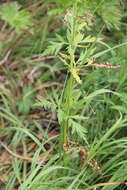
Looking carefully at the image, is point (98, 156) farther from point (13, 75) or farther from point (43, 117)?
point (13, 75)

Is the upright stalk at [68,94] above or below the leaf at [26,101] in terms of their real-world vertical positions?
above

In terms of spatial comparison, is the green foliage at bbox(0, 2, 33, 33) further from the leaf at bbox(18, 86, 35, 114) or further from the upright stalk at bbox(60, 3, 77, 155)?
the upright stalk at bbox(60, 3, 77, 155)

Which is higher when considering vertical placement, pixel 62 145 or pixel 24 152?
pixel 62 145

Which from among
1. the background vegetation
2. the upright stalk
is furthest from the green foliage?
the upright stalk

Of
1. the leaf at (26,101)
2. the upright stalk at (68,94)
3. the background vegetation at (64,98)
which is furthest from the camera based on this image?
the leaf at (26,101)

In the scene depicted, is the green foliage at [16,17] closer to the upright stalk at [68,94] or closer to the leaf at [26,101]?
the leaf at [26,101]

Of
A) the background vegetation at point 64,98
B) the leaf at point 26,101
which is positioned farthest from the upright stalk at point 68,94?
the leaf at point 26,101

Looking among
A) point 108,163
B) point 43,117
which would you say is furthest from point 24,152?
point 108,163

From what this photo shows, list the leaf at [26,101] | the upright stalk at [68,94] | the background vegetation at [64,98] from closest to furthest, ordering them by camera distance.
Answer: the upright stalk at [68,94]
the background vegetation at [64,98]
the leaf at [26,101]
